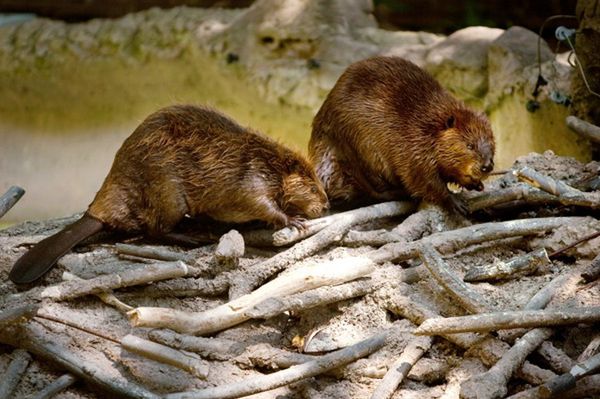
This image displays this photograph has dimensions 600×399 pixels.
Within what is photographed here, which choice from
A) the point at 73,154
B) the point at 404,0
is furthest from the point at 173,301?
the point at 404,0

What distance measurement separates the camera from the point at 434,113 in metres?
3.99

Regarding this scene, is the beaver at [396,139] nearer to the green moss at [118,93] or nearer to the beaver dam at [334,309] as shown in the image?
the beaver dam at [334,309]

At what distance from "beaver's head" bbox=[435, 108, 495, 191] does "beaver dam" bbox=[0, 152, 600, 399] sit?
15cm

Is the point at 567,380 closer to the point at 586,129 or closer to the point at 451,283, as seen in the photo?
the point at 451,283

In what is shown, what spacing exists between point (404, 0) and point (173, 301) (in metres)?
4.35

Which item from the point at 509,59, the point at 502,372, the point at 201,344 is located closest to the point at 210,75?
the point at 509,59

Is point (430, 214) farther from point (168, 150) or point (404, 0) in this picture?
point (404, 0)

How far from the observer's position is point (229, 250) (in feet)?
11.7

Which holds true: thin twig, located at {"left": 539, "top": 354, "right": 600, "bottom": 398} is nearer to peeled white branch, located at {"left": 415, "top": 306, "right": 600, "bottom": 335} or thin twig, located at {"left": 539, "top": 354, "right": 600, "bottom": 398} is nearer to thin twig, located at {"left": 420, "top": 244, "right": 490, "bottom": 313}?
peeled white branch, located at {"left": 415, "top": 306, "right": 600, "bottom": 335}

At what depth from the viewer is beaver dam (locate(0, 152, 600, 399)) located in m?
3.09

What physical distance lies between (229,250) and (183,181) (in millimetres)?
338

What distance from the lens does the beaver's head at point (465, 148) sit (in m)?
3.85

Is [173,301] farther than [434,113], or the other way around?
[434,113]

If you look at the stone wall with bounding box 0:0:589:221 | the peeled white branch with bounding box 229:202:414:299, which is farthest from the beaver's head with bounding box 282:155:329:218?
the stone wall with bounding box 0:0:589:221
